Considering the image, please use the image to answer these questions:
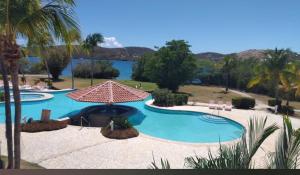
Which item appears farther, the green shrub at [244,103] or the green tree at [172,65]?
the green tree at [172,65]

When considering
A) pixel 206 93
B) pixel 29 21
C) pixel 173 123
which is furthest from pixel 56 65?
pixel 29 21

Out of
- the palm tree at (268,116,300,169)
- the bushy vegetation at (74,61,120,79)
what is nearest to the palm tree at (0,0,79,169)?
the palm tree at (268,116,300,169)

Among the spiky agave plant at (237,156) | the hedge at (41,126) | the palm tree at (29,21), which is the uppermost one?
the palm tree at (29,21)

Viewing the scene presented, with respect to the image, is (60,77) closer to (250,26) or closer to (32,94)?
(32,94)

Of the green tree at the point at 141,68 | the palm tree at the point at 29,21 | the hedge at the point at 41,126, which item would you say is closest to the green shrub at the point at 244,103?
the green tree at the point at 141,68

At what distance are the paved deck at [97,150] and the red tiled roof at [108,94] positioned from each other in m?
2.68

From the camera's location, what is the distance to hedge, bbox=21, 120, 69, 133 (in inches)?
525

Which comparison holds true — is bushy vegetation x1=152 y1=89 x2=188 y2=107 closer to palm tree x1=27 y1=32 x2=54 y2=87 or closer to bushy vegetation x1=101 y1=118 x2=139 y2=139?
bushy vegetation x1=101 y1=118 x2=139 y2=139

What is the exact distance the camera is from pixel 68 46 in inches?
264

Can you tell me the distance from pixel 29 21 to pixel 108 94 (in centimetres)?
1062

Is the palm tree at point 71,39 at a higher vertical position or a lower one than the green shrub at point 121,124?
higher

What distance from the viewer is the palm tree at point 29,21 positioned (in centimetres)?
582

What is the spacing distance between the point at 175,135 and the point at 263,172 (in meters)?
12.5

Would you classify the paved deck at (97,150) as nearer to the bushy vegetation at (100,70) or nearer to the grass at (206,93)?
the bushy vegetation at (100,70)
